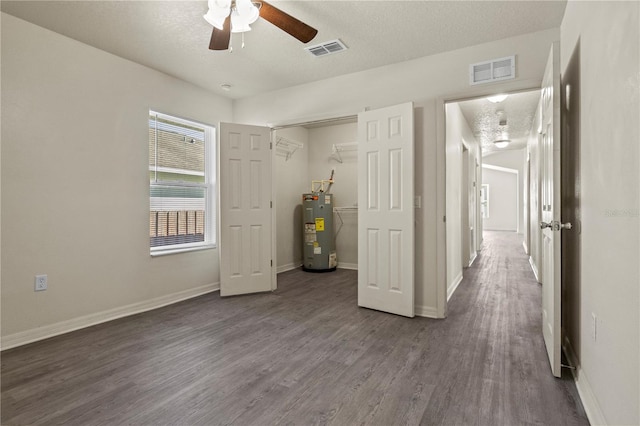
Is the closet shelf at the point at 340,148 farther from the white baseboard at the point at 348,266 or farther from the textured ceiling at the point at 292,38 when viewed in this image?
the textured ceiling at the point at 292,38

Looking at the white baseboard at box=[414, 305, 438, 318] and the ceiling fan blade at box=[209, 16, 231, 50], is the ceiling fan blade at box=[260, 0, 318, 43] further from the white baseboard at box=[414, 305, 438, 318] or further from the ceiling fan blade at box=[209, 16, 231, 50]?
the white baseboard at box=[414, 305, 438, 318]

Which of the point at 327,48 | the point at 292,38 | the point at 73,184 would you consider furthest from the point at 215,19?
the point at 73,184

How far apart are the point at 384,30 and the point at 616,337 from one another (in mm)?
2674

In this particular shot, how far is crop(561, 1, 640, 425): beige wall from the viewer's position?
4.07 ft

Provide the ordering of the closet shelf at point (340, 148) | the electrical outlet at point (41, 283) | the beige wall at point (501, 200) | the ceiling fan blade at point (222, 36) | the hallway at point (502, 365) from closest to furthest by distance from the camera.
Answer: the hallway at point (502, 365)
the ceiling fan blade at point (222, 36)
the electrical outlet at point (41, 283)
the closet shelf at point (340, 148)
the beige wall at point (501, 200)

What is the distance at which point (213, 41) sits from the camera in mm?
2418

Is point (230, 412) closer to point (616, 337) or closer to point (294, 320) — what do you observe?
point (294, 320)

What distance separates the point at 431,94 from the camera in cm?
336

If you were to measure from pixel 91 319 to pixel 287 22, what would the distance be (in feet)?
10.5

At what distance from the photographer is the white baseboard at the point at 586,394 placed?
1.62m

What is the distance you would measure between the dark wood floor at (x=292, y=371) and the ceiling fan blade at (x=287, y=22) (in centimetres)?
234

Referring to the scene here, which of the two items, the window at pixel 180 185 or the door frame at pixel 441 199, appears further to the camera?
the window at pixel 180 185

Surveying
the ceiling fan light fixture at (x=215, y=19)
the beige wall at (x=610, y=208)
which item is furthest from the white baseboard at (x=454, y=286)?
the ceiling fan light fixture at (x=215, y=19)

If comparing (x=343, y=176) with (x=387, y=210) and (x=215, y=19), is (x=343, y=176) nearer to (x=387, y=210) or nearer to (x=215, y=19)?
(x=387, y=210)
